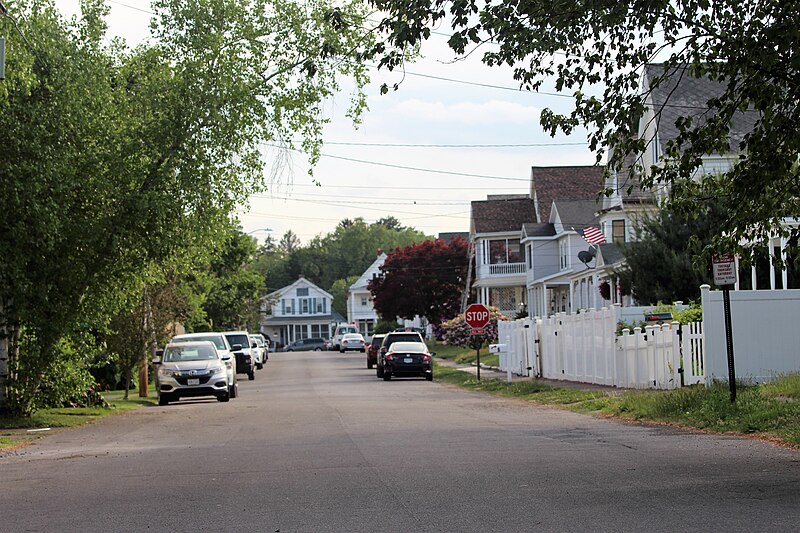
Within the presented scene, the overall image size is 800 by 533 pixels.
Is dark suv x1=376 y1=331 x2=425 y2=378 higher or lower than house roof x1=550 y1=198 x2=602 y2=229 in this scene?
lower

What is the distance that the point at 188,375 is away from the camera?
2952cm

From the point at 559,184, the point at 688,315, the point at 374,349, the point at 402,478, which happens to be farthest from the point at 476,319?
the point at 559,184

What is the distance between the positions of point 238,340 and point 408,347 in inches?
372

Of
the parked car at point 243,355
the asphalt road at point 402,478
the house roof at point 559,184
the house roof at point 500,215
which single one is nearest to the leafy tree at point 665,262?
the parked car at point 243,355

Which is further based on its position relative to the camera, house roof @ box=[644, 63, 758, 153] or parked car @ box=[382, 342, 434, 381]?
house roof @ box=[644, 63, 758, 153]

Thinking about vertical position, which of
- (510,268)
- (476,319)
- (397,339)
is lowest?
(397,339)

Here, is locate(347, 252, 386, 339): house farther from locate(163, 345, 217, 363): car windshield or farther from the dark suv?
Result: locate(163, 345, 217, 363): car windshield

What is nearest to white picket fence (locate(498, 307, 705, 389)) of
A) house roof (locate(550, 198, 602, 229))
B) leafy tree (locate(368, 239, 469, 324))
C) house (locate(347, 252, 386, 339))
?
house roof (locate(550, 198, 602, 229))

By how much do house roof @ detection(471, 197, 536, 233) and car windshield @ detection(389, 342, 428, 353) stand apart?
3337 cm

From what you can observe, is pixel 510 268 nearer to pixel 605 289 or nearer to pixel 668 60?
pixel 605 289

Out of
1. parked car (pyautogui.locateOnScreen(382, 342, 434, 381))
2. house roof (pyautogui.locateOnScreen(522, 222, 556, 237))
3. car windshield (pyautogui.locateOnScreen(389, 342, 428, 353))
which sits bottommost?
parked car (pyautogui.locateOnScreen(382, 342, 434, 381))

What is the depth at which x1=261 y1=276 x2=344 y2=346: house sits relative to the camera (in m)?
132

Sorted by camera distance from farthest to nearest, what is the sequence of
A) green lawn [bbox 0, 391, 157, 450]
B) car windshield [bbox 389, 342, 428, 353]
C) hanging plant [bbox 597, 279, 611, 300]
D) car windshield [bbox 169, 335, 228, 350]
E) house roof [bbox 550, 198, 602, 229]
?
house roof [bbox 550, 198, 602, 229] < hanging plant [bbox 597, 279, 611, 300] < car windshield [bbox 389, 342, 428, 353] < car windshield [bbox 169, 335, 228, 350] < green lawn [bbox 0, 391, 157, 450]

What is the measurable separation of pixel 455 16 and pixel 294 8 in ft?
43.5
